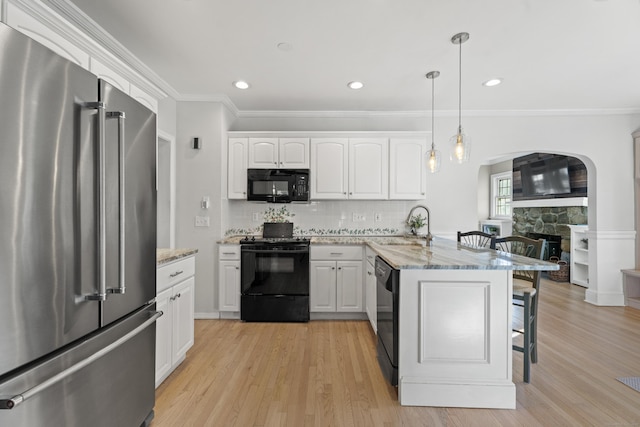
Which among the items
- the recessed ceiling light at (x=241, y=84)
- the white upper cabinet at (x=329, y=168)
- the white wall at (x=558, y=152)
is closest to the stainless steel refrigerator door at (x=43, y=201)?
the recessed ceiling light at (x=241, y=84)

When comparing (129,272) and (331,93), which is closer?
(129,272)

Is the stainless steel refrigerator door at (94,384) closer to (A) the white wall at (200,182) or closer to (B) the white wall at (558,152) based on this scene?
(A) the white wall at (200,182)

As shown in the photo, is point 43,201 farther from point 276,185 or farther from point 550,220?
point 550,220

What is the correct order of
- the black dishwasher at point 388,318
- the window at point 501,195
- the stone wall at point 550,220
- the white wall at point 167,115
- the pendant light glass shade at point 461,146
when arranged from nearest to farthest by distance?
1. the black dishwasher at point 388,318
2. the pendant light glass shade at point 461,146
3. the white wall at point 167,115
4. the stone wall at point 550,220
5. the window at point 501,195

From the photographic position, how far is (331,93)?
11.7ft

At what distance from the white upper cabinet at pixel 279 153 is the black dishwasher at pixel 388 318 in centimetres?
185

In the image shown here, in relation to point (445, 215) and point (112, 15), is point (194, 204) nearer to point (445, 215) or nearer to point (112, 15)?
point (112, 15)

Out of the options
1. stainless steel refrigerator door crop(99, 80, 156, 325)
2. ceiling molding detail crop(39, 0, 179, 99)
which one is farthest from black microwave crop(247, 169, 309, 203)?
stainless steel refrigerator door crop(99, 80, 156, 325)

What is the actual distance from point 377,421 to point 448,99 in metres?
3.46

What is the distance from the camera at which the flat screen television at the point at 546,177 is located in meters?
5.63

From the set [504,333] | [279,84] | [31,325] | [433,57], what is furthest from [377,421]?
[279,84]

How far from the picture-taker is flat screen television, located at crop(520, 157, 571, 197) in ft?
18.5

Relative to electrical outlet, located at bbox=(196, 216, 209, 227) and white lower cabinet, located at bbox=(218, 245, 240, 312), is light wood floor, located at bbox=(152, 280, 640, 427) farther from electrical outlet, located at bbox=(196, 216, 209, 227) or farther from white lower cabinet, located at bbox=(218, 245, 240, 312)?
electrical outlet, located at bbox=(196, 216, 209, 227)

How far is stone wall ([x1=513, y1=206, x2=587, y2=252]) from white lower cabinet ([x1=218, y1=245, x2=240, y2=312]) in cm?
582
